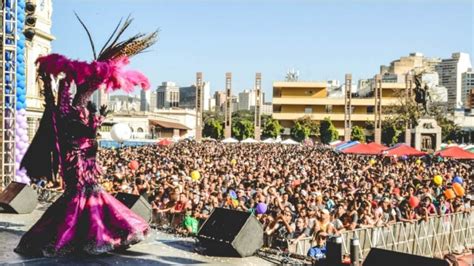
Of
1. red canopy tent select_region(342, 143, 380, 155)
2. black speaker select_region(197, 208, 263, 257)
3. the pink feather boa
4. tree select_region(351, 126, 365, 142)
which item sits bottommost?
black speaker select_region(197, 208, 263, 257)

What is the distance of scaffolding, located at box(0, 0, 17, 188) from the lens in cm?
1689

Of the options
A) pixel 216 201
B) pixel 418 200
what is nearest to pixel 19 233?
pixel 216 201

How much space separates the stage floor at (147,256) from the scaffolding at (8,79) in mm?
5147

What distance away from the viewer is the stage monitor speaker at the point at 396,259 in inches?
291

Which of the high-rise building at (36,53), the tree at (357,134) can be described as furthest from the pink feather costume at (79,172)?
the tree at (357,134)

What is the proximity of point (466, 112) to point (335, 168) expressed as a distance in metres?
104

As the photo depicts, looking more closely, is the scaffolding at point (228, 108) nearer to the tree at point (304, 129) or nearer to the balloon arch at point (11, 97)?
the tree at point (304, 129)

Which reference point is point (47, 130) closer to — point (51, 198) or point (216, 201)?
point (216, 201)

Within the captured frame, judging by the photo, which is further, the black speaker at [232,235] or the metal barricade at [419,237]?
the metal barricade at [419,237]

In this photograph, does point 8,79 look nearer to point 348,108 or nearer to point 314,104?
point 348,108

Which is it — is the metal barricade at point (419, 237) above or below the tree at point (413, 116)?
below

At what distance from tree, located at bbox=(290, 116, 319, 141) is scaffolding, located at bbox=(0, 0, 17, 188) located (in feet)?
217

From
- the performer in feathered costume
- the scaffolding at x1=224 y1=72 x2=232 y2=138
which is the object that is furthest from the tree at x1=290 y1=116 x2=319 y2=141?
the performer in feathered costume

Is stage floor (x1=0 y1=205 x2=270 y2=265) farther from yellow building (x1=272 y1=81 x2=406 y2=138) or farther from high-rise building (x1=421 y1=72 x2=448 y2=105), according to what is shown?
yellow building (x1=272 y1=81 x2=406 y2=138)
